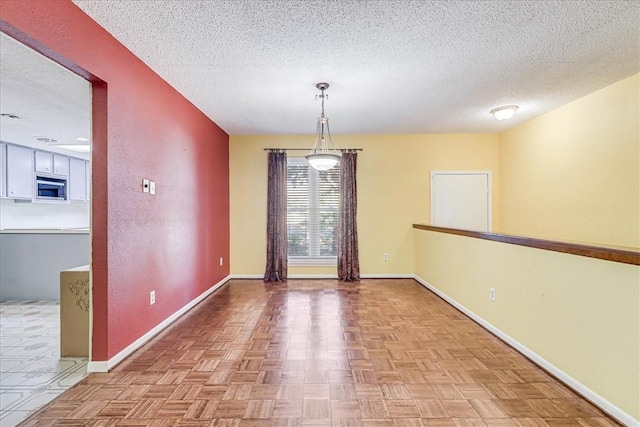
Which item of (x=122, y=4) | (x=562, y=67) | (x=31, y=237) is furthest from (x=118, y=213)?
(x=562, y=67)

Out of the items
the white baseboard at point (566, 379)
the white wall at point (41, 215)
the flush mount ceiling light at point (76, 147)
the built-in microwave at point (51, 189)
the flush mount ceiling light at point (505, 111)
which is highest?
the flush mount ceiling light at point (505, 111)

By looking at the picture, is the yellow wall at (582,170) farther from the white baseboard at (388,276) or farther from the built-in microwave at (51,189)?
the built-in microwave at (51,189)

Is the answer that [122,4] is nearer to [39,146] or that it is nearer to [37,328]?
[37,328]

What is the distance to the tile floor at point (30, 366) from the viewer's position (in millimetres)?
1947

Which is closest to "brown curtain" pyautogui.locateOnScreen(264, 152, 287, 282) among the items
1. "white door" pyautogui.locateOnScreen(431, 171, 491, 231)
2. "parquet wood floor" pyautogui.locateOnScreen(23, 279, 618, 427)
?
"parquet wood floor" pyautogui.locateOnScreen(23, 279, 618, 427)

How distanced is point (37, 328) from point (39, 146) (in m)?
3.71

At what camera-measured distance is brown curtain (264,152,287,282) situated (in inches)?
206

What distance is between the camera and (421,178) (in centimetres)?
536

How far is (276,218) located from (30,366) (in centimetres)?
336

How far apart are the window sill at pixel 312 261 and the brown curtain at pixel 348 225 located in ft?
0.64

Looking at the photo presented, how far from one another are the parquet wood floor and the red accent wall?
0.41 metres

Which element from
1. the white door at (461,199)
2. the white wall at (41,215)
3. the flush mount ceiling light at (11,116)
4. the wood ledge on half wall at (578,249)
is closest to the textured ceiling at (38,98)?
the flush mount ceiling light at (11,116)

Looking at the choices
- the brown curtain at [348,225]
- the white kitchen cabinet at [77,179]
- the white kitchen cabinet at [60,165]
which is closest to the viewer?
the brown curtain at [348,225]

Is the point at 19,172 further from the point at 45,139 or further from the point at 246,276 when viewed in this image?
the point at 246,276
